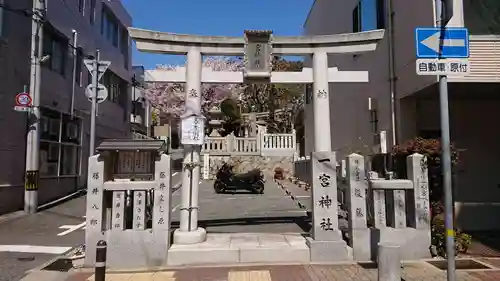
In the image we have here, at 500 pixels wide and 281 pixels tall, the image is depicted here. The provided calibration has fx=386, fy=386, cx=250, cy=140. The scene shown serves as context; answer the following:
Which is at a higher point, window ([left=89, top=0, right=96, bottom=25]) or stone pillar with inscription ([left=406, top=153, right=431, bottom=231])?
window ([left=89, top=0, right=96, bottom=25])

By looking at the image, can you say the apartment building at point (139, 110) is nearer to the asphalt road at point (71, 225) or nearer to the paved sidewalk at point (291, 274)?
the asphalt road at point (71, 225)

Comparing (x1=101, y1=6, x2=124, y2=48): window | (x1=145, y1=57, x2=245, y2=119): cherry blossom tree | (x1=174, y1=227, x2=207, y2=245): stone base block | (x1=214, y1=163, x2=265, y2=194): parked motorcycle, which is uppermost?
(x1=101, y1=6, x2=124, y2=48): window

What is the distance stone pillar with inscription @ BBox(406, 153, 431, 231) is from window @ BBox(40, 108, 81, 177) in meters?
13.9

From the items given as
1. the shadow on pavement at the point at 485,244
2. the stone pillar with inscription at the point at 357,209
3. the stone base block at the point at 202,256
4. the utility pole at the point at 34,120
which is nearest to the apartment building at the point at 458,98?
the shadow on pavement at the point at 485,244

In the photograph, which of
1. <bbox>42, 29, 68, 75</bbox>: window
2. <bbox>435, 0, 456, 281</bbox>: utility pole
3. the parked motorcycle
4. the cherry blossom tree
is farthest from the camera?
the cherry blossom tree

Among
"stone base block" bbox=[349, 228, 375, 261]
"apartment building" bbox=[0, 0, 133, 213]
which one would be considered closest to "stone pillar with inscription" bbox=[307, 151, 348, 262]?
"stone base block" bbox=[349, 228, 375, 261]

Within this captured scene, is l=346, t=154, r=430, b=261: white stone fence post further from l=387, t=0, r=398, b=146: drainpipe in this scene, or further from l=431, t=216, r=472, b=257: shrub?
l=387, t=0, r=398, b=146: drainpipe

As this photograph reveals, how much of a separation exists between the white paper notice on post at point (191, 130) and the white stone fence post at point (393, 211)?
332cm

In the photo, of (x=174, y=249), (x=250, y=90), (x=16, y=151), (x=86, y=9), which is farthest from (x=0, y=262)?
(x=250, y=90)

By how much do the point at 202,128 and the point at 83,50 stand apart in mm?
14083

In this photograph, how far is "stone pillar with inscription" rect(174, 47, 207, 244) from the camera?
8469 mm

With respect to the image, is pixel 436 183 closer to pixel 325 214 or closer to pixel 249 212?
pixel 325 214

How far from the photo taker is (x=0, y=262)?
326 inches

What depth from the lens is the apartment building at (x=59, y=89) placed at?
13453 mm
